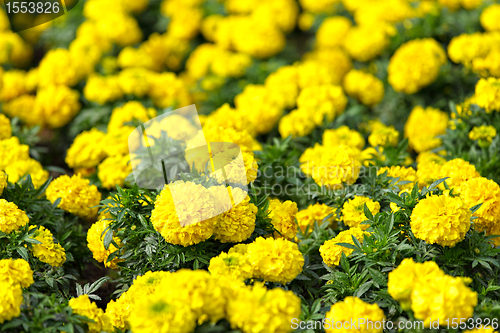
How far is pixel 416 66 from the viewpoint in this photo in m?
4.25

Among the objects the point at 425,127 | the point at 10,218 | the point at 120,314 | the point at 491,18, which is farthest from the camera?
the point at 491,18

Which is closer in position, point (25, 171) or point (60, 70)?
point (25, 171)

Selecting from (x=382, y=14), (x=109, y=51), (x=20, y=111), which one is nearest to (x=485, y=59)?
(x=382, y=14)

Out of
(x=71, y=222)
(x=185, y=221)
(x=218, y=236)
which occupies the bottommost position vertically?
(x=71, y=222)

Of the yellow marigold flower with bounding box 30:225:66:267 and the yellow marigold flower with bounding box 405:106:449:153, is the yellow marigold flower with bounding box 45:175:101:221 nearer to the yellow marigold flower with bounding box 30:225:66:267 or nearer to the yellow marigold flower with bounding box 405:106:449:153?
the yellow marigold flower with bounding box 30:225:66:267

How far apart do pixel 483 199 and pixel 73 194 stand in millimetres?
2785

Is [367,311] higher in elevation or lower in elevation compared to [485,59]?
lower

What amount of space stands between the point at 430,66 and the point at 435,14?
3.38 ft

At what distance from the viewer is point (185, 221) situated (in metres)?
2.38

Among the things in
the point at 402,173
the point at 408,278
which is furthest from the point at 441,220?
the point at 402,173

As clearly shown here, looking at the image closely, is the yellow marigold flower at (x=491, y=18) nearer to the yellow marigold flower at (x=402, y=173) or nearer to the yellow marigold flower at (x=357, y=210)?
the yellow marigold flower at (x=402, y=173)

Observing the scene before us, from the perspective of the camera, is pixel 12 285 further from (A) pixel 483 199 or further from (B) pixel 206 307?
(A) pixel 483 199

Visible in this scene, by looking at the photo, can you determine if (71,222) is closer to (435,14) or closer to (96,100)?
(96,100)

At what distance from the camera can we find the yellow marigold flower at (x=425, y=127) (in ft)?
13.2
